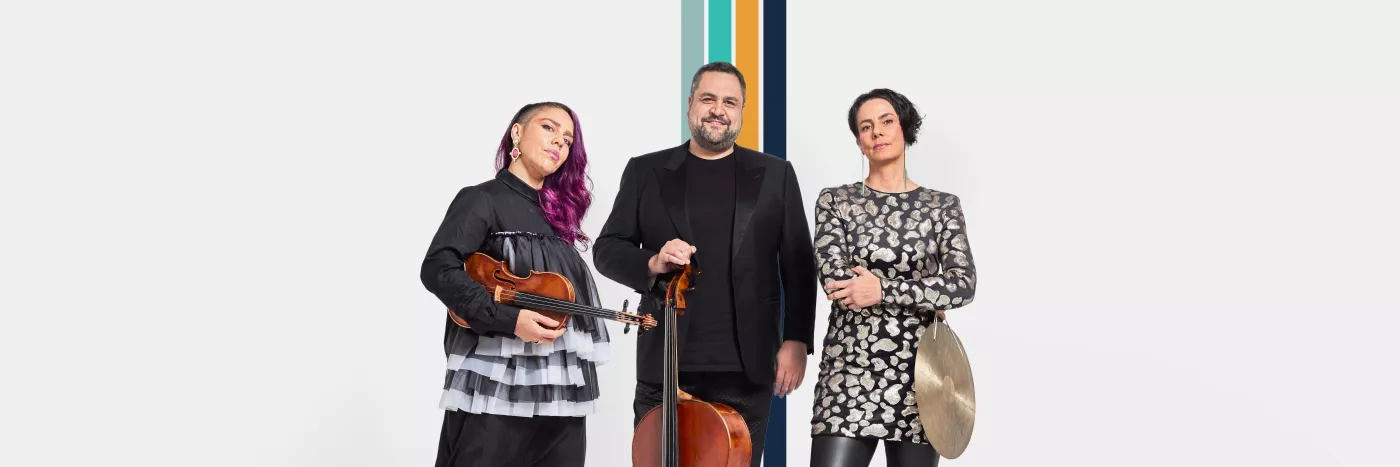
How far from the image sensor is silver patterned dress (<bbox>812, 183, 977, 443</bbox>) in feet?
9.41

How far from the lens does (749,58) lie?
444cm

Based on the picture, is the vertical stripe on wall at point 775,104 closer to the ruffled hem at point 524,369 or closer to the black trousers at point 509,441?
the black trousers at point 509,441

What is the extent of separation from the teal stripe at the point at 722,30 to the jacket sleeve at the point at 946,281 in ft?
5.45

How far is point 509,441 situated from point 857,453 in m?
0.88

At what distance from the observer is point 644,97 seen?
182 inches

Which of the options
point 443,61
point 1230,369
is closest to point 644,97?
point 443,61

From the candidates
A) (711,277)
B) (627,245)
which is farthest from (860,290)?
(627,245)

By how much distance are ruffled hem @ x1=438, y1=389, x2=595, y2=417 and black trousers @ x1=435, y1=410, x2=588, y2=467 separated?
0.04 meters

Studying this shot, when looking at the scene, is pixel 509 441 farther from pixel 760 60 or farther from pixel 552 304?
pixel 760 60

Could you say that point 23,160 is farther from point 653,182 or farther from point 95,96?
point 653,182

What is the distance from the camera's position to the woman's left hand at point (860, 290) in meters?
2.82

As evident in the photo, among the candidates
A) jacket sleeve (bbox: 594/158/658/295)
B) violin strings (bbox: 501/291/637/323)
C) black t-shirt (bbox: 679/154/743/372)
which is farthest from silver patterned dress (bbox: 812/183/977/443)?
violin strings (bbox: 501/291/637/323)

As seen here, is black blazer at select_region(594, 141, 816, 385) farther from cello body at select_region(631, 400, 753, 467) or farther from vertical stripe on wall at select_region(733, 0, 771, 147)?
vertical stripe on wall at select_region(733, 0, 771, 147)

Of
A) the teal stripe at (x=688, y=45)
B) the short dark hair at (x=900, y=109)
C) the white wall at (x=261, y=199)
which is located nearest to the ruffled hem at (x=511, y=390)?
the short dark hair at (x=900, y=109)
